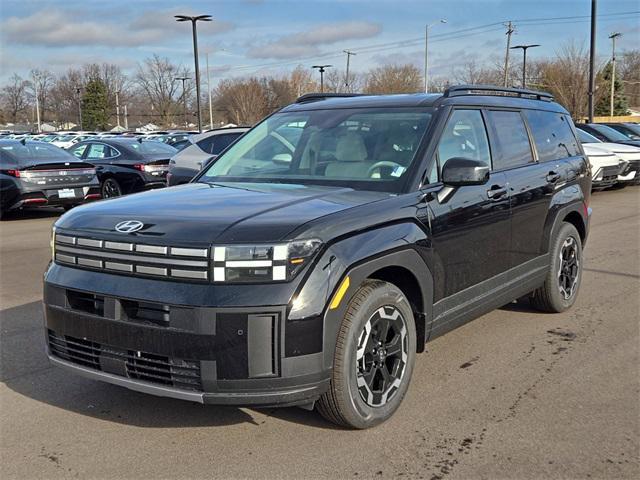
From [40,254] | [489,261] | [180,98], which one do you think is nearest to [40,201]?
[40,254]

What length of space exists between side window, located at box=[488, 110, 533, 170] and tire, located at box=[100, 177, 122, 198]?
10947 millimetres

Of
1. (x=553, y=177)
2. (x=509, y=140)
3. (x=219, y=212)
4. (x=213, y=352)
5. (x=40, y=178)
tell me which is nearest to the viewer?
(x=213, y=352)

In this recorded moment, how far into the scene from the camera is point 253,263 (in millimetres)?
3270

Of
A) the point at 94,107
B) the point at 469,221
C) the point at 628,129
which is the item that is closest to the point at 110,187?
the point at 469,221

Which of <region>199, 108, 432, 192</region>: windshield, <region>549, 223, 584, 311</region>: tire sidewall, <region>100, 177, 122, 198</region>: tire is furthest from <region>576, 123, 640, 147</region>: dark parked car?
<region>199, 108, 432, 192</region>: windshield

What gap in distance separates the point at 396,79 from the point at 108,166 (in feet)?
175

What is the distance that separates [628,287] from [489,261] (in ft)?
10.2

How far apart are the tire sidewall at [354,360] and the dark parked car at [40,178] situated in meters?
10.6

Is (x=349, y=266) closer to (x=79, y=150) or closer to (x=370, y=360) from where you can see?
(x=370, y=360)

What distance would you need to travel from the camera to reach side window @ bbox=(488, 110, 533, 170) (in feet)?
17.1

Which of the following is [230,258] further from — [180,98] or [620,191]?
[180,98]

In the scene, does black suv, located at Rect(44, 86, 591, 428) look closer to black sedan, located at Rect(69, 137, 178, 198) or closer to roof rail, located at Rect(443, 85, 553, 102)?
roof rail, located at Rect(443, 85, 553, 102)

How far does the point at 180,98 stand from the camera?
8769 cm

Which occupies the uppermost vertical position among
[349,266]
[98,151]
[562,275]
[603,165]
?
[98,151]
